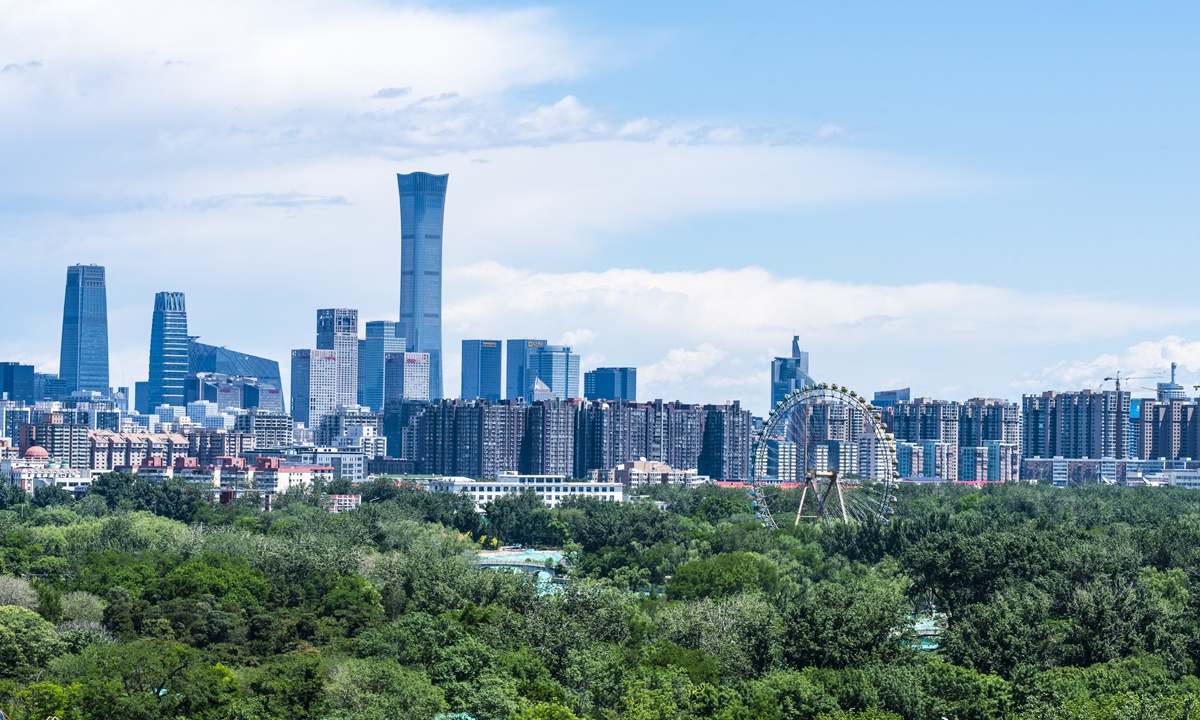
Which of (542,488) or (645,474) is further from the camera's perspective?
(645,474)

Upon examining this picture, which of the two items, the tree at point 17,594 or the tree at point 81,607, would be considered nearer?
the tree at point 17,594

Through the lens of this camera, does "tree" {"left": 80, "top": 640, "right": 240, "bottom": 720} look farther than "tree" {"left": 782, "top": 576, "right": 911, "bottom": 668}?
No

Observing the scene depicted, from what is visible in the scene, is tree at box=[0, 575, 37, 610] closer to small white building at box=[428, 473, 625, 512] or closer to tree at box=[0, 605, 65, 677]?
tree at box=[0, 605, 65, 677]

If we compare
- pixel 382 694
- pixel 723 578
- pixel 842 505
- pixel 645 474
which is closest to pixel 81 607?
pixel 382 694

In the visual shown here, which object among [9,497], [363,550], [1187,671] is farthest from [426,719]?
[9,497]

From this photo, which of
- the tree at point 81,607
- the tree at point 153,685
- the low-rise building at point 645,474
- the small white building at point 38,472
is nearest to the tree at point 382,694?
the tree at point 153,685

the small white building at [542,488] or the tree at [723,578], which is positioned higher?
Answer: the tree at [723,578]

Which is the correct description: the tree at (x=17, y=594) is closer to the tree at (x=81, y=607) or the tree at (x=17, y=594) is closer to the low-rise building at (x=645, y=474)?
the tree at (x=81, y=607)

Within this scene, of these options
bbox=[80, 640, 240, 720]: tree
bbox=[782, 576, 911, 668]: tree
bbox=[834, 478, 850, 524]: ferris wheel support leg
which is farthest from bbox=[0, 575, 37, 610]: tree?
bbox=[834, 478, 850, 524]: ferris wheel support leg

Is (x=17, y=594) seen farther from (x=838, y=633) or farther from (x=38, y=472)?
(x=38, y=472)

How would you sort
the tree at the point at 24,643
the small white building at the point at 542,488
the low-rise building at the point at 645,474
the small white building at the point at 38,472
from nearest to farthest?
the tree at the point at 24,643 → the small white building at the point at 542,488 → the small white building at the point at 38,472 → the low-rise building at the point at 645,474

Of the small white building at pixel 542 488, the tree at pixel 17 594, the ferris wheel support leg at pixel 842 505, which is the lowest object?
the small white building at pixel 542 488

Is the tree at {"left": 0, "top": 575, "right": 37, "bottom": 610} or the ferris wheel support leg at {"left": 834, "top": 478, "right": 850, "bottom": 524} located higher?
the ferris wheel support leg at {"left": 834, "top": 478, "right": 850, "bottom": 524}

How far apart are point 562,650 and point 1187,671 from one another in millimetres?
17074
